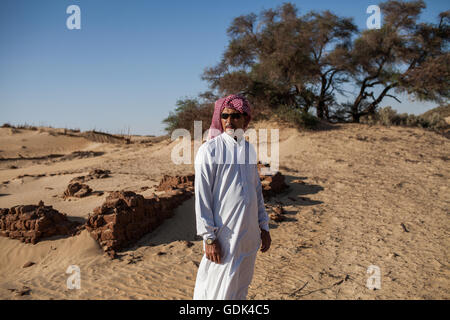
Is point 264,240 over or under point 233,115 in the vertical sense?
under

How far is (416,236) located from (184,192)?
439 centimetres

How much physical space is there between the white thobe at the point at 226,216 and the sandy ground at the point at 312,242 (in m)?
1.72

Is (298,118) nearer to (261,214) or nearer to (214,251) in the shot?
(261,214)

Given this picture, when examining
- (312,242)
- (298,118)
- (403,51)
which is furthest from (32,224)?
(403,51)

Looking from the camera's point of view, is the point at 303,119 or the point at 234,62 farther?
the point at 234,62

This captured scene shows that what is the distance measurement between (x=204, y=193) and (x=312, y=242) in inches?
145

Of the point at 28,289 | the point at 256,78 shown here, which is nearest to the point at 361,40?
the point at 256,78

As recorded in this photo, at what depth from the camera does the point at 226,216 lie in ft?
7.97

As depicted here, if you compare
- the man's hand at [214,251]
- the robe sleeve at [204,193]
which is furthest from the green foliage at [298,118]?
the man's hand at [214,251]

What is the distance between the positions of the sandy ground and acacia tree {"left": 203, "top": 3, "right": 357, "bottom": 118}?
480 cm

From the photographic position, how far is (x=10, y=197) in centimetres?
862

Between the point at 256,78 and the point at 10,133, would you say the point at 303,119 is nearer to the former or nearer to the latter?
the point at 256,78

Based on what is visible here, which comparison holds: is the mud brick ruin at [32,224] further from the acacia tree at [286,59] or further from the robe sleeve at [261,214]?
the acacia tree at [286,59]

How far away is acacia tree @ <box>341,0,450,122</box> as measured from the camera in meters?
15.3
